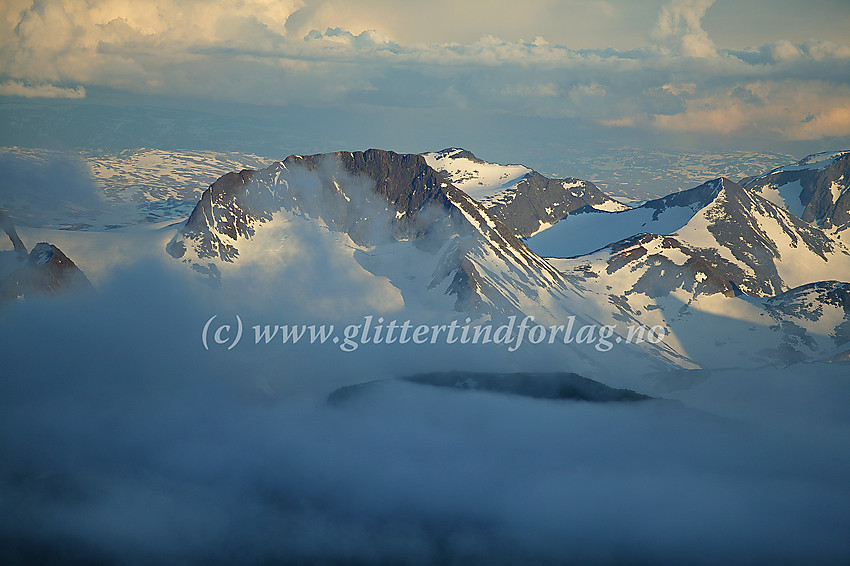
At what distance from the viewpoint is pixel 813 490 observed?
193375 millimetres

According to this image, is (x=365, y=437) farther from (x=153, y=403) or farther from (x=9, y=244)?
(x=9, y=244)

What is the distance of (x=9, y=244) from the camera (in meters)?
200

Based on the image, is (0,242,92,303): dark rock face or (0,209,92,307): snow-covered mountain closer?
(0,242,92,303): dark rock face

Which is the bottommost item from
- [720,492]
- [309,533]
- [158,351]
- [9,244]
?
[309,533]

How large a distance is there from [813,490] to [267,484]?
134 meters

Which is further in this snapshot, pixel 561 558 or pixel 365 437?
pixel 365 437

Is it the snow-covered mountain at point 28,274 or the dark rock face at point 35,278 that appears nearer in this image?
the dark rock face at point 35,278

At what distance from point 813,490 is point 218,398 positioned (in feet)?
490

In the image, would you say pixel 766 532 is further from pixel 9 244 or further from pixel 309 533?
pixel 9 244

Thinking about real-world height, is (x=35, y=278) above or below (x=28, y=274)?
below

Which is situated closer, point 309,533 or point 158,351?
point 309,533

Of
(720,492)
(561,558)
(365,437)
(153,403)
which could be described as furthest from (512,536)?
(153,403)

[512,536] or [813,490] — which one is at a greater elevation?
[813,490]

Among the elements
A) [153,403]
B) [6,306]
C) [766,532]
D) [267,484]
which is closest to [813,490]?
[766,532]
